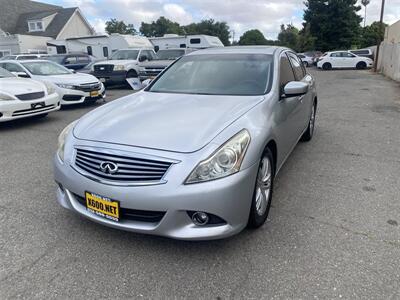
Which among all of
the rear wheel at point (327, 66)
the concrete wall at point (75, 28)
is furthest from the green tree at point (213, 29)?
the rear wheel at point (327, 66)

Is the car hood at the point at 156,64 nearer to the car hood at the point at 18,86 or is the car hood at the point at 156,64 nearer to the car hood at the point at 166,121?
the car hood at the point at 18,86

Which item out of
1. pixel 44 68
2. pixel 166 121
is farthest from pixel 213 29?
pixel 166 121

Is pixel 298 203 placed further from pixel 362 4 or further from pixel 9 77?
pixel 362 4

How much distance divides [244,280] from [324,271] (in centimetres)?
59

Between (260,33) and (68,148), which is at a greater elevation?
(260,33)

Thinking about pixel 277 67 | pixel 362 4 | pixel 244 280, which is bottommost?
pixel 244 280

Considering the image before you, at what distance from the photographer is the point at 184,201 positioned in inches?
89.5

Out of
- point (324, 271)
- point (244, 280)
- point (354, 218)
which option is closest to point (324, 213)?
point (354, 218)

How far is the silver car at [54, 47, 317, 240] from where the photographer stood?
232cm

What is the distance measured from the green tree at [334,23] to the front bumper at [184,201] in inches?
1748

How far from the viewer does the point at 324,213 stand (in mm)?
3262

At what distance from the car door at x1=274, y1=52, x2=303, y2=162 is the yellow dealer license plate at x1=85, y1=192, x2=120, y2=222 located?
1643 millimetres

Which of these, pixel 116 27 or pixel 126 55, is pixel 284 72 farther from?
pixel 116 27

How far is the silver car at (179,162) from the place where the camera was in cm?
232
